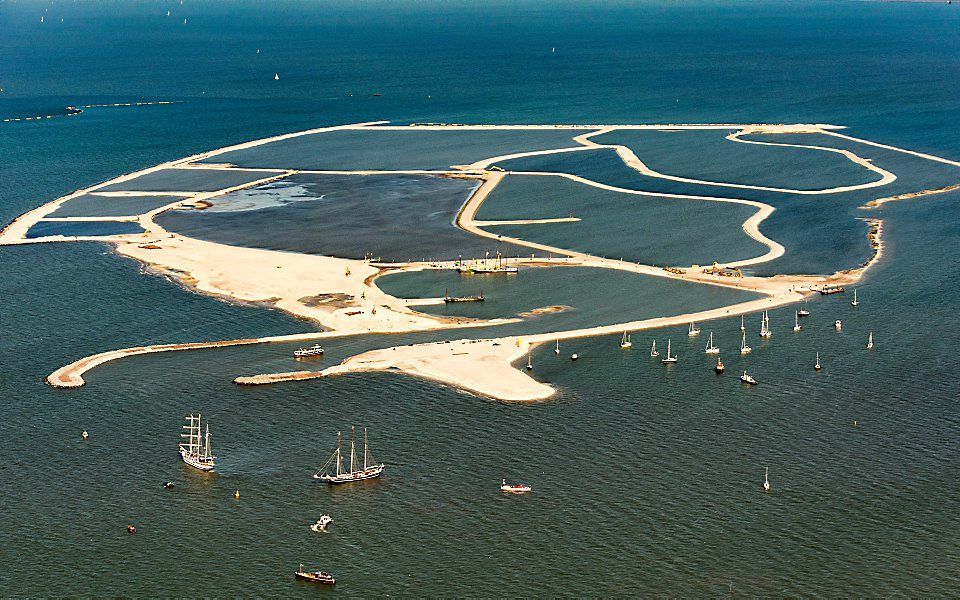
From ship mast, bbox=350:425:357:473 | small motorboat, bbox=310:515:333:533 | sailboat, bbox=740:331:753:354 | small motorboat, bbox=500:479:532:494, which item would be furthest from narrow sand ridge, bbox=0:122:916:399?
small motorboat, bbox=310:515:333:533

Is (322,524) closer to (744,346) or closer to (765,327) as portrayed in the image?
(744,346)

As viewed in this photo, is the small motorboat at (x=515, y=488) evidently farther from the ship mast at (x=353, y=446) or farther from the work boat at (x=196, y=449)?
the work boat at (x=196, y=449)

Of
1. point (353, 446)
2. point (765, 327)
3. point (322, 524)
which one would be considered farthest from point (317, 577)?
point (765, 327)

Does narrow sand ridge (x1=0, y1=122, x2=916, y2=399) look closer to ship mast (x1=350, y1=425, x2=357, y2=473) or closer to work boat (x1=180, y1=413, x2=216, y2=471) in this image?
ship mast (x1=350, y1=425, x2=357, y2=473)

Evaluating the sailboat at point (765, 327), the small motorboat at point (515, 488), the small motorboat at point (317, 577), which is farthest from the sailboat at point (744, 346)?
the small motorboat at point (317, 577)

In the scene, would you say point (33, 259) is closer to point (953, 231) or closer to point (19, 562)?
point (19, 562)

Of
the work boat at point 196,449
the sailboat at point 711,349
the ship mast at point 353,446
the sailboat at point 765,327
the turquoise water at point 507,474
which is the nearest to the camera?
the turquoise water at point 507,474
